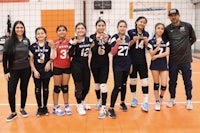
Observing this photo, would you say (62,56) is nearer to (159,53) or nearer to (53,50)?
(53,50)

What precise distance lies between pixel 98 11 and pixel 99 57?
412 inches

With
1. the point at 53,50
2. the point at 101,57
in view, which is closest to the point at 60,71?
the point at 53,50

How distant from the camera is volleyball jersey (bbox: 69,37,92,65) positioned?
4.14 metres

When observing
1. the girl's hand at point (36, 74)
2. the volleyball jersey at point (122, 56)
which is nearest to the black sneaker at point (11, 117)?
the girl's hand at point (36, 74)

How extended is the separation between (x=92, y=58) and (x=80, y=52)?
0.72 ft

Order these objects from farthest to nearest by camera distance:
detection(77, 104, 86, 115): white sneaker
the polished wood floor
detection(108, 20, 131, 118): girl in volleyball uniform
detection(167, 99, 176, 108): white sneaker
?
detection(167, 99, 176, 108): white sneaker, detection(77, 104, 86, 115): white sneaker, detection(108, 20, 131, 118): girl in volleyball uniform, the polished wood floor

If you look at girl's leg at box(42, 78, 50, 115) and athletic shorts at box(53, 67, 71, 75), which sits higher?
athletic shorts at box(53, 67, 71, 75)

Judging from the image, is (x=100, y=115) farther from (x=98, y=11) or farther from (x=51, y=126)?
(x=98, y=11)

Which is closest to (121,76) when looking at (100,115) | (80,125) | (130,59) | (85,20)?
(130,59)

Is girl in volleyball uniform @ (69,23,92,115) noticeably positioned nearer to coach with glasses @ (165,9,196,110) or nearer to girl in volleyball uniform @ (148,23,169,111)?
girl in volleyball uniform @ (148,23,169,111)

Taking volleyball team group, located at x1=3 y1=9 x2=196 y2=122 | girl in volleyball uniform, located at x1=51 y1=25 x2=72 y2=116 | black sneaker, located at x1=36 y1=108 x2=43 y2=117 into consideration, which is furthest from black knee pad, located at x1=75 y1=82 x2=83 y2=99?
black sneaker, located at x1=36 y1=108 x2=43 y2=117

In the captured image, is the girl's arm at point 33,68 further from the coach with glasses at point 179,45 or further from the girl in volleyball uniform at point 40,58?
the coach with glasses at point 179,45

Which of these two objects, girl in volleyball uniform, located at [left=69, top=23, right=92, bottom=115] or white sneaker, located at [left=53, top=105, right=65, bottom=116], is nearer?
girl in volleyball uniform, located at [left=69, top=23, right=92, bottom=115]

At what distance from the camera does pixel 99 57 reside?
421 centimetres
